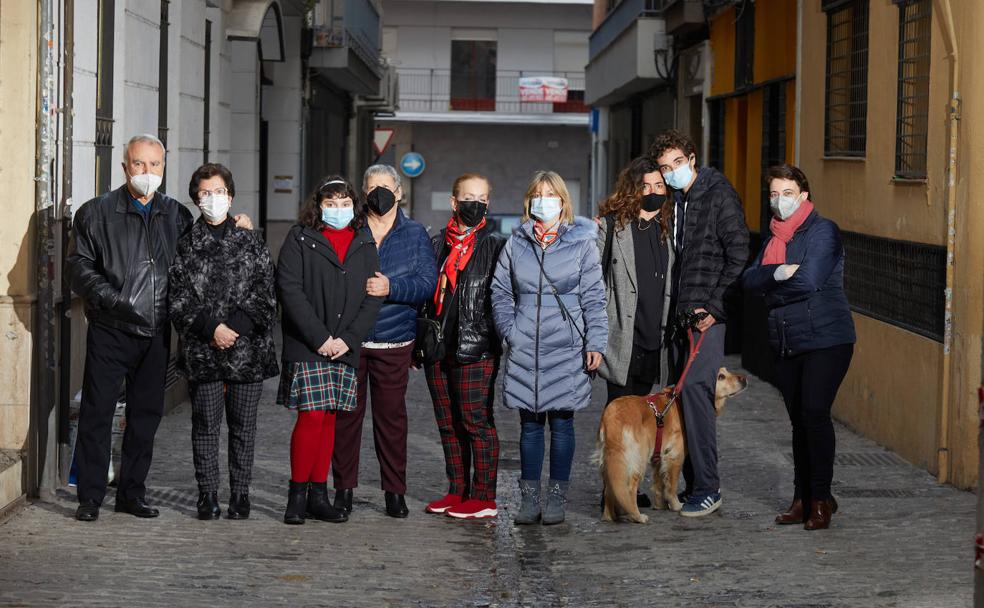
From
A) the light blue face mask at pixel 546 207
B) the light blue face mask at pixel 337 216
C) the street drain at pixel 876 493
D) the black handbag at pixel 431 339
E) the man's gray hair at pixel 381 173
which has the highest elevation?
the man's gray hair at pixel 381 173

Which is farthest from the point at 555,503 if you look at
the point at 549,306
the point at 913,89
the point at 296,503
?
the point at 913,89

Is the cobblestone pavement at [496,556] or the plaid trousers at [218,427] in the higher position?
the plaid trousers at [218,427]

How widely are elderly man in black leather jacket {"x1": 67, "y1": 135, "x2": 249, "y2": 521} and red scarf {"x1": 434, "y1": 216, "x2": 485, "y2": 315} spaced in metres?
1.40

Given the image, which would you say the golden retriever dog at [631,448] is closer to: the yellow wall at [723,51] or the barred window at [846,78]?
the barred window at [846,78]

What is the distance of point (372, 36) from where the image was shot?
30984 mm

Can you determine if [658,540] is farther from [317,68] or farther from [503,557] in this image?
[317,68]

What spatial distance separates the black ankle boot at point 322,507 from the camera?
8.55m

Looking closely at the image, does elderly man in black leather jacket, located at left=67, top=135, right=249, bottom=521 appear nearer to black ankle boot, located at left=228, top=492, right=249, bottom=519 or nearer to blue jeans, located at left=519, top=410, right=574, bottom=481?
black ankle boot, located at left=228, top=492, right=249, bottom=519

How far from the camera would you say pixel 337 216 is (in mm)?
8359

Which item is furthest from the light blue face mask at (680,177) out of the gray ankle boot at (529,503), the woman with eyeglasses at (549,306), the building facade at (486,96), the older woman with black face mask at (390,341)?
the building facade at (486,96)

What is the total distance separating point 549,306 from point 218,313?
1.73 m

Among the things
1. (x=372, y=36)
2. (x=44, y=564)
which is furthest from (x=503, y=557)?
(x=372, y=36)

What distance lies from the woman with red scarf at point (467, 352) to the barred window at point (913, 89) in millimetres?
3665

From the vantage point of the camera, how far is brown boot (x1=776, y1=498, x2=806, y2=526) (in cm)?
860
